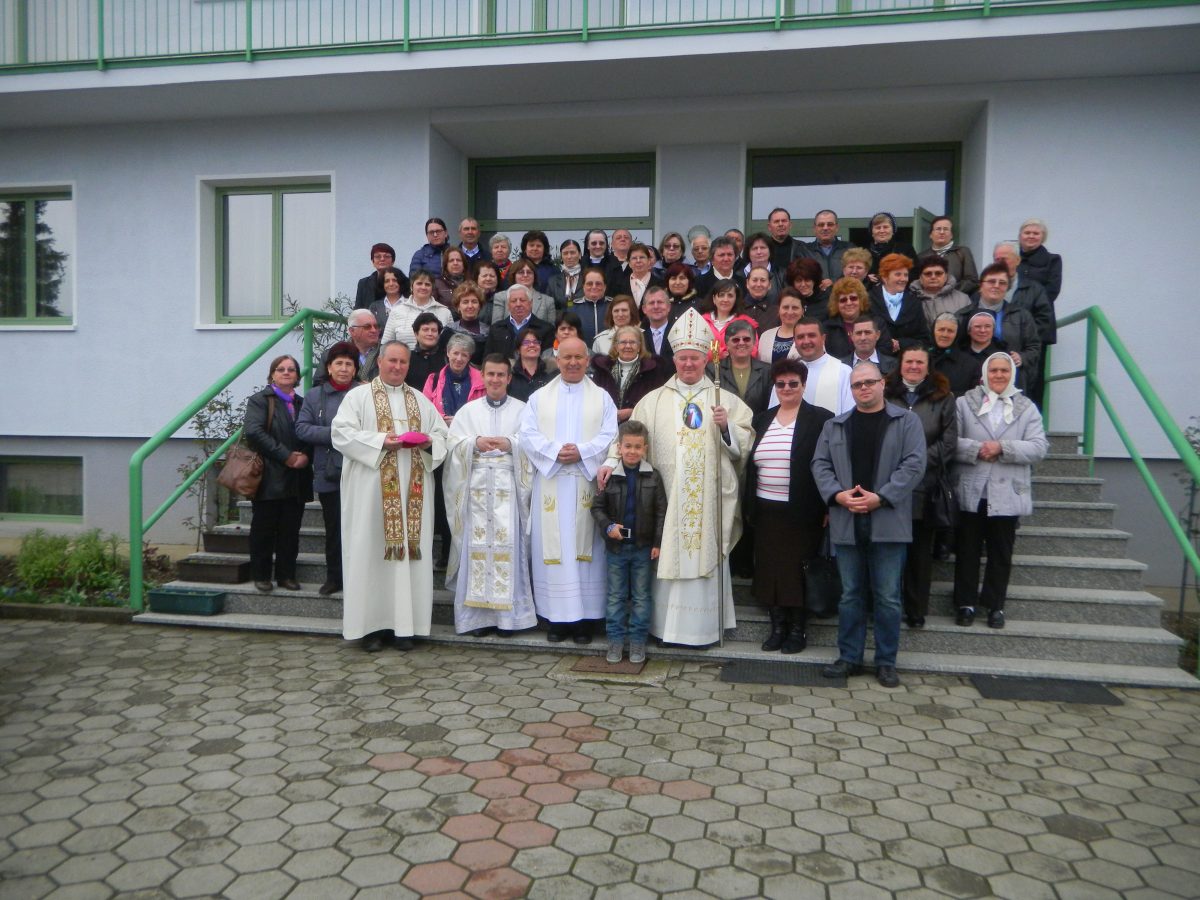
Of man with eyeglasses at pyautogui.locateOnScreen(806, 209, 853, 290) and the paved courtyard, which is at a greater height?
man with eyeglasses at pyautogui.locateOnScreen(806, 209, 853, 290)

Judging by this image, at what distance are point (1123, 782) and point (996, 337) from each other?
3.61m

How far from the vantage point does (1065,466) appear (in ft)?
25.0

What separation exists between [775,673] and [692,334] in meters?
2.24

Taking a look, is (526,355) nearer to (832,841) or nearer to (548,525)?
(548,525)

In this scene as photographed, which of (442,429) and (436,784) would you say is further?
(442,429)

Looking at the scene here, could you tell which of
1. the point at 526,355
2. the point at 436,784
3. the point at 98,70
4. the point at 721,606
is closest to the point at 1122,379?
the point at 721,606

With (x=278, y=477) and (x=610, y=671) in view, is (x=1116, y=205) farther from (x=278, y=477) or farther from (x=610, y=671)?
(x=278, y=477)

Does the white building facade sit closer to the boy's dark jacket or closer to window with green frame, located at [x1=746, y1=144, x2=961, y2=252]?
window with green frame, located at [x1=746, y1=144, x2=961, y2=252]

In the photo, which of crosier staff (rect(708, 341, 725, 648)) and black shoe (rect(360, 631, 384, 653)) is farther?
black shoe (rect(360, 631, 384, 653))

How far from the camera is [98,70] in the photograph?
376 inches

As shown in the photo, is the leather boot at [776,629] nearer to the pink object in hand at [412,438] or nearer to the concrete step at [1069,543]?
the concrete step at [1069,543]

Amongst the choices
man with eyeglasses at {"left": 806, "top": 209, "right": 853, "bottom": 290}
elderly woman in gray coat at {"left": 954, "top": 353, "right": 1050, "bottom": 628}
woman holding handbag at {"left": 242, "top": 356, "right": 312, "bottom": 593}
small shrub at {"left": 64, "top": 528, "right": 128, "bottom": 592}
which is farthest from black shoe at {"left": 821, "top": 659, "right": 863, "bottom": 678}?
small shrub at {"left": 64, "top": 528, "right": 128, "bottom": 592}

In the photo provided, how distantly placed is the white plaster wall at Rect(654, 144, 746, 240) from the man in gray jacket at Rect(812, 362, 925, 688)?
500 cm

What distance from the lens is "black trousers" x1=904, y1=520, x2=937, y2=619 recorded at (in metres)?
6.00
